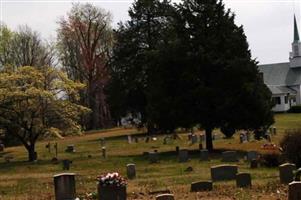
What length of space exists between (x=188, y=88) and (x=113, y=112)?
24.3m

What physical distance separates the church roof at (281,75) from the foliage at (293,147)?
78.7 metres

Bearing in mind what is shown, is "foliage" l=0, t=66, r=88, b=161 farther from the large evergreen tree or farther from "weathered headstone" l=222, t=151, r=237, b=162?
"weathered headstone" l=222, t=151, r=237, b=162

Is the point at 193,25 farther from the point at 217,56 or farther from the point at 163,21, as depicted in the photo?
the point at 163,21

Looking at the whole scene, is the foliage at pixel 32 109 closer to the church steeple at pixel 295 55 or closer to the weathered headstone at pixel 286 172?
the weathered headstone at pixel 286 172

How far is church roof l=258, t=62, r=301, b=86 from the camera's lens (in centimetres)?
9962

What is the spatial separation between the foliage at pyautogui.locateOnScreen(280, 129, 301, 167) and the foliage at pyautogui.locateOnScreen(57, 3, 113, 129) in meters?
50.8

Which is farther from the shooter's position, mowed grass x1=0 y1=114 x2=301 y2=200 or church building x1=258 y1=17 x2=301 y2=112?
church building x1=258 y1=17 x2=301 y2=112

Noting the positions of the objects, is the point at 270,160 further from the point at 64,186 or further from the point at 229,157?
the point at 64,186

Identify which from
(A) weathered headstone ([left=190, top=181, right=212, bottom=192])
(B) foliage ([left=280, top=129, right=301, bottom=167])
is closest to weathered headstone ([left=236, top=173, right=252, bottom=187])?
(A) weathered headstone ([left=190, top=181, right=212, bottom=192])

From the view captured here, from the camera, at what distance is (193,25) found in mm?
36625

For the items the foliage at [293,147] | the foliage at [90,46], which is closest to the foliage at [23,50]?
the foliage at [90,46]

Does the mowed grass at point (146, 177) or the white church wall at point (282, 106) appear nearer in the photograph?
the mowed grass at point (146, 177)

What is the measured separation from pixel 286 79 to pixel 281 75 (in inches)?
79.1

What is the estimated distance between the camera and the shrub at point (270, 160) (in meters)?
24.2
